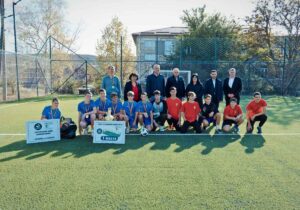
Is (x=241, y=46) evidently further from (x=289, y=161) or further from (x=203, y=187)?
(x=203, y=187)

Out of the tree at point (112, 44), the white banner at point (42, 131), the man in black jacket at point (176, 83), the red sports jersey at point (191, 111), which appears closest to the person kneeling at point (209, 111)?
the red sports jersey at point (191, 111)

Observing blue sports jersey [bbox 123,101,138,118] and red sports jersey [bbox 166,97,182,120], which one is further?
red sports jersey [bbox 166,97,182,120]

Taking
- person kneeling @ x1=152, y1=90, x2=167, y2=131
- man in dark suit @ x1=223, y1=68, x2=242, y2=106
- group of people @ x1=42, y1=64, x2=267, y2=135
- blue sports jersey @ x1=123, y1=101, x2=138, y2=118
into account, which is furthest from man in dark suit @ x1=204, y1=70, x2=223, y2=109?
blue sports jersey @ x1=123, y1=101, x2=138, y2=118

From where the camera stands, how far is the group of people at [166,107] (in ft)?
21.9

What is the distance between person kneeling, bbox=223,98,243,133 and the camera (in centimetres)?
682

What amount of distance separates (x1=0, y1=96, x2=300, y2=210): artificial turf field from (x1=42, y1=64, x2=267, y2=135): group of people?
0.72 metres

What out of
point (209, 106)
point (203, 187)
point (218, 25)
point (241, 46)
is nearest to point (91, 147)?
point (203, 187)

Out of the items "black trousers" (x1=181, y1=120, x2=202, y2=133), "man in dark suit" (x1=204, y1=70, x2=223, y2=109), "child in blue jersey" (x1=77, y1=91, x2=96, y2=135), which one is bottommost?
"black trousers" (x1=181, y1=120, x2=202, y2=133)

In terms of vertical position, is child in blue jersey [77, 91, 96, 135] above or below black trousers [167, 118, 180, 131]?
above

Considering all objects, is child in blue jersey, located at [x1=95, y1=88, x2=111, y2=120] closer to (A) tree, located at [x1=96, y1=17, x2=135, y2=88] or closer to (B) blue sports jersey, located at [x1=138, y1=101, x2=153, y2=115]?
(B) blue sports jersey, located at [x1=138, y1=101, x2=153, y2=115]

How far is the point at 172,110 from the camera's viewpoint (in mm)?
7102

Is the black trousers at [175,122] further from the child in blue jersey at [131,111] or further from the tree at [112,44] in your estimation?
the tree at [112,44]

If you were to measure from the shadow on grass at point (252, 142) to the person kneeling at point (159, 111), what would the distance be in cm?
210

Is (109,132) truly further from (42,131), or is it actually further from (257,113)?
(257,113)
